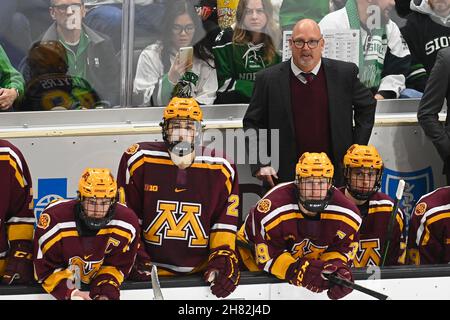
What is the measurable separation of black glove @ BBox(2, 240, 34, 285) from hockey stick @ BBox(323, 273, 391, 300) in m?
1.27

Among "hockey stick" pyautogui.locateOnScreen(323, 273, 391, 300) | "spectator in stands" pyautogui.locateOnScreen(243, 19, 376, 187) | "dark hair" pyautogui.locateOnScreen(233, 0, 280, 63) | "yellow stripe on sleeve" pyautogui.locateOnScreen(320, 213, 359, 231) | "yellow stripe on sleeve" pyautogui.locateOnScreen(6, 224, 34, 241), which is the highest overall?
"dark hair" pyautogui.locateOnScreen(233, 0, 280, 63)

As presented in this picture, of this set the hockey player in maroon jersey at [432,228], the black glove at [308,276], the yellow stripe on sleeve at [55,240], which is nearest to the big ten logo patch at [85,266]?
the yellow stripe on sleeve at [55,240]

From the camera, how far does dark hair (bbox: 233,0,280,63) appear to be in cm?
627

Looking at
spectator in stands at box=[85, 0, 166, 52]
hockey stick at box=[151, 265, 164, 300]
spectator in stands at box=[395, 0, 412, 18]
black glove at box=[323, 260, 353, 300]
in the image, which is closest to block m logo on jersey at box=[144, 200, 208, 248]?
hockey stick at box=[151, 265, 164, 300]

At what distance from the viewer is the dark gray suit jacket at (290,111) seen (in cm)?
597

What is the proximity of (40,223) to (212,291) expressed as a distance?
0.79 m

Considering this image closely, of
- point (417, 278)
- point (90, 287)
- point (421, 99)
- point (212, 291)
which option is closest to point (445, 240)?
point (417, 278)

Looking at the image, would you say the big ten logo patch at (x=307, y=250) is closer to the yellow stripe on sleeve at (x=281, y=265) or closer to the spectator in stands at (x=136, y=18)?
the yellow stripe on sleeve at (x=281, y=265)

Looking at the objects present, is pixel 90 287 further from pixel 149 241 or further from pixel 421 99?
pixel 421 99

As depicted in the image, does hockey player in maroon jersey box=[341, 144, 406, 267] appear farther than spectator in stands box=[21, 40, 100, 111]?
No

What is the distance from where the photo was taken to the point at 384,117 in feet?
21.2

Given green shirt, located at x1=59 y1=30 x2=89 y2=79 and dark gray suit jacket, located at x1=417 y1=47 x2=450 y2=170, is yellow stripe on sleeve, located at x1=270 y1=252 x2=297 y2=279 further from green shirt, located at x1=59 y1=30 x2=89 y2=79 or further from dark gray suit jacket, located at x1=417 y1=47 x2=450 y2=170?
green shirt, located at x1=59 y1=30 x2=89 y2=79

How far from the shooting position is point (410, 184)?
21.5ft

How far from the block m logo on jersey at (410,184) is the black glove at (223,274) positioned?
1424 mm
